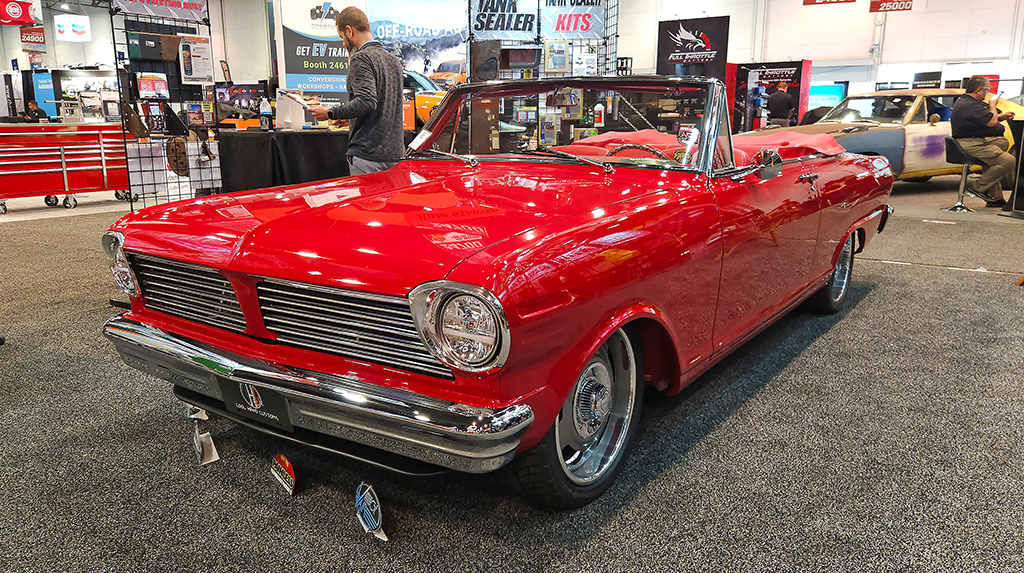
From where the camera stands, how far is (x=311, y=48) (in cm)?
701

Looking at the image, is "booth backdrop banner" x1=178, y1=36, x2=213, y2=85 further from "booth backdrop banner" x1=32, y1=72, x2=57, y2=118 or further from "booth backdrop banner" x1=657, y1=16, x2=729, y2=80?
"booth backdrop banner" x1=32, y1=72, x2=57, y2=118

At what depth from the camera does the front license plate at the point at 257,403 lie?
1.82 metres

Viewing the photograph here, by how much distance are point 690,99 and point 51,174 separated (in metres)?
8.64

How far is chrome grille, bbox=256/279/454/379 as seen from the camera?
5.49 feet

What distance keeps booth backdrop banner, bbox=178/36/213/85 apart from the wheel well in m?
8.31

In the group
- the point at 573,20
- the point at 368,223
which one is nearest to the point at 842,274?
the point at 368,223

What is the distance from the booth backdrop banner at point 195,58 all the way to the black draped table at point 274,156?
4.32 metres

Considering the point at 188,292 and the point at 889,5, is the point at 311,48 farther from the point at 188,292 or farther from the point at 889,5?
the point at 889,5

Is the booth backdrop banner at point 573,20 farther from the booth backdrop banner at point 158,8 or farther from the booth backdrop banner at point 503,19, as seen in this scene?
the booth backdrop banner at point 158,8

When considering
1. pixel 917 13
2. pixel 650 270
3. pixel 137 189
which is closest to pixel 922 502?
pixel 650 270

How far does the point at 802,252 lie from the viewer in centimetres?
308

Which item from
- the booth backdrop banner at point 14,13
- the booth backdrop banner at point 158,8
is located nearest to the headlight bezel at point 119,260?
the booth backdrop banner at point 158,8

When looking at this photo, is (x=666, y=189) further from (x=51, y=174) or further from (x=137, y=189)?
(x=51, y=174)

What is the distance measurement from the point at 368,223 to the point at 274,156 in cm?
367
